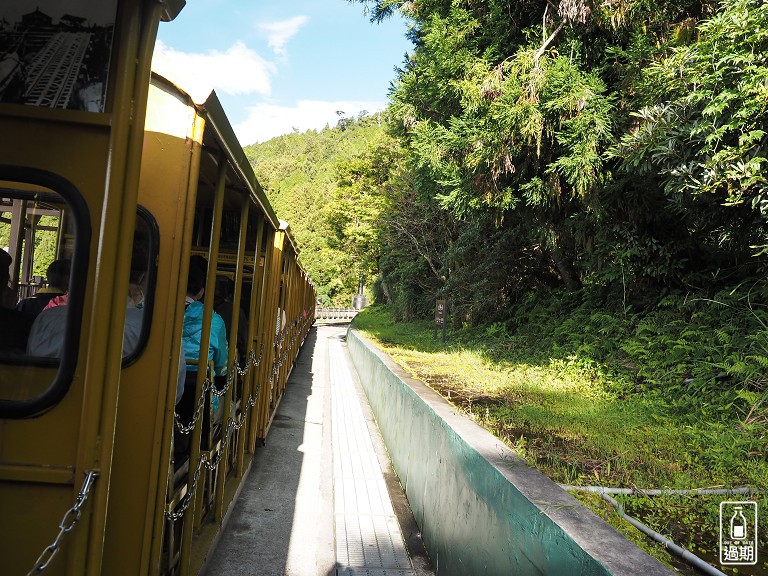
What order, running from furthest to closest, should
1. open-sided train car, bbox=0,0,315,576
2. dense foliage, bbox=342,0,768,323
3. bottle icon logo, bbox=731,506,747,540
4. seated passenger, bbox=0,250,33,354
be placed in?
dense foliage, bbox=342,0,768,323 → bottle icon logo, bbox=731,506,747,540 → seated passenger, bbox=0,250,33,354 → open-sided train car, bbox=0,0,315,576

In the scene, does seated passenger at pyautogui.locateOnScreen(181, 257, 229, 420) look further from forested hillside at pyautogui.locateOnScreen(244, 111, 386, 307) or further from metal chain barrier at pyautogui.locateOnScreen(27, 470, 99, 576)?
forested hillside at pyautogui.locateOnScreen(244, 111, 386, 307)

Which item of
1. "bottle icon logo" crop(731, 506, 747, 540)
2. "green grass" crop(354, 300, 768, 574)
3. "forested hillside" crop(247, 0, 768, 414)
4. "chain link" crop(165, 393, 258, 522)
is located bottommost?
"chain link" crop(165, 393, 258, 522)

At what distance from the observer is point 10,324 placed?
197 centimetres

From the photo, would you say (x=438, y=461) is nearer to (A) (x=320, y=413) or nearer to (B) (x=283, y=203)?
(A) (x=320, y=413)

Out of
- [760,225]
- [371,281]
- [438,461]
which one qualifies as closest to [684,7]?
[760,225]

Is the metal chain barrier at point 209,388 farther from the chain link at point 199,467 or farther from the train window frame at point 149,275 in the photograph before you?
the train window frame at point 149,275

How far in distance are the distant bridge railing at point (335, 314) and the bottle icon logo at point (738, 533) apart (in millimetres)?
46195

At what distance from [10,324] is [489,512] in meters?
2.41

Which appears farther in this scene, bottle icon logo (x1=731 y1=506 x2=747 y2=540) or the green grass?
the green grass

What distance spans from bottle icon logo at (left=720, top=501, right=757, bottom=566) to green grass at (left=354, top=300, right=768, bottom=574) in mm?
51

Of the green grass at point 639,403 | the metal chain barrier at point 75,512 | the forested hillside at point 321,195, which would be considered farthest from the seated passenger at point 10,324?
the forested hillside at point 321,195

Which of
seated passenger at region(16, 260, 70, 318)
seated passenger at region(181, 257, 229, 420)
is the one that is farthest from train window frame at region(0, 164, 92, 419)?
seated passenger at region(181, 257, 229, 420)

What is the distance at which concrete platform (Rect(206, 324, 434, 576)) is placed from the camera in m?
4.15

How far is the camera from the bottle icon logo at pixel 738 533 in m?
2.57
